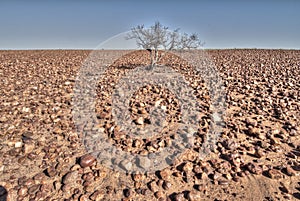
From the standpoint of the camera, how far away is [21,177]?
2963mm

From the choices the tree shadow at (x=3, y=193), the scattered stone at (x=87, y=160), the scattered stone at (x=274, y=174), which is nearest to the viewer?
the tree shadow at (x=3, y=193)

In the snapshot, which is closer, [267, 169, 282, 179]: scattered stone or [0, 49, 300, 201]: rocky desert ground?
[0, 49, 300, 201]: rocky desert ground

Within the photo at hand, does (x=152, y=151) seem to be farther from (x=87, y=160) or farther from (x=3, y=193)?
(x=3, y=193)

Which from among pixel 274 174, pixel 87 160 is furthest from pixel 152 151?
pixel 274 174

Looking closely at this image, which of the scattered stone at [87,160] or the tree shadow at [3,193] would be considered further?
the scattered stone at [87,160]

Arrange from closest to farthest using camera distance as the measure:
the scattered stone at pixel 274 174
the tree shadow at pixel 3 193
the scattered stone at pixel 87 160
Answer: the tree shadow at pixel 3 193 < the scattered stone at pixel 274 174 < the scattered stone at pixel 87 160

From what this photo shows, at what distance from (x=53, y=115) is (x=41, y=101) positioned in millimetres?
1243

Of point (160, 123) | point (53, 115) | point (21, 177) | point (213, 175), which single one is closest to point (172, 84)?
point (160, 123)

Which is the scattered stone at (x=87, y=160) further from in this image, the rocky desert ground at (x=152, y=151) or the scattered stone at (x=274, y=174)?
the scattered stone at (x=274, y=174)

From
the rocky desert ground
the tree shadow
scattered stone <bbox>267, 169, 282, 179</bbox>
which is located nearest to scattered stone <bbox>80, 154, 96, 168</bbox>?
the rocky desert ground

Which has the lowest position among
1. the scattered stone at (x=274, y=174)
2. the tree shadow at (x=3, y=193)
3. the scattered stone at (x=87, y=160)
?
the tree shadow at (x=3, y=193)

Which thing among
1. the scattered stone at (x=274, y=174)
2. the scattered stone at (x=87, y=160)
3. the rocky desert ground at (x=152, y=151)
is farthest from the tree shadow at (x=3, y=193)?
the scattered stone at (x=274, y=174)

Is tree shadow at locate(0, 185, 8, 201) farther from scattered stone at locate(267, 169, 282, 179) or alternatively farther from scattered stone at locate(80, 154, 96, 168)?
scattered stone at locate(267, 169, 282, 179)

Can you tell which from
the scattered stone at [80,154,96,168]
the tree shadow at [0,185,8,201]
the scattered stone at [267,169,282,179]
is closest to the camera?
the tree shadow at [0,185,8,201]
